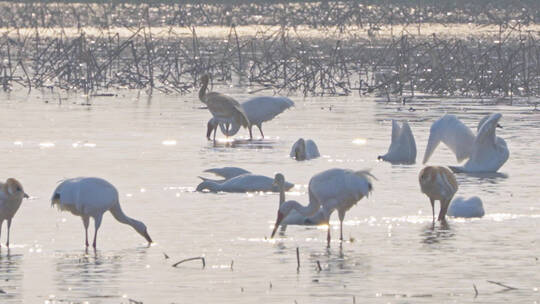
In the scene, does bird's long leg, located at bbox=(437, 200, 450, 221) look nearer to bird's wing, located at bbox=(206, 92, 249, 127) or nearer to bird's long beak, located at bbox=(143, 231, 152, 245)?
bird's long beak, located at bbox=(143, 231, 152, 245)

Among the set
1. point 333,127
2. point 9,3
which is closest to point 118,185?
point 333,127

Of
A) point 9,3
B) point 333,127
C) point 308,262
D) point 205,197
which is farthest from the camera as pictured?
point 9,3

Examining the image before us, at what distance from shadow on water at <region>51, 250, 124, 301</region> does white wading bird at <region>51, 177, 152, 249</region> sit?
0.35 m

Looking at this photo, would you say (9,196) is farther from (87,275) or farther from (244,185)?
(244,185)

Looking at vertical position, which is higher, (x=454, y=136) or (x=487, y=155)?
(x=454, y=136)

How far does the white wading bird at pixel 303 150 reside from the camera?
18.0 m

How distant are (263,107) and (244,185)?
667 cm

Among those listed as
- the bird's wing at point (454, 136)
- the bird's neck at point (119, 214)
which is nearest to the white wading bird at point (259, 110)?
the bird's wing at point (454, 136)

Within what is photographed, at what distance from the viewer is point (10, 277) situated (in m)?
10.7

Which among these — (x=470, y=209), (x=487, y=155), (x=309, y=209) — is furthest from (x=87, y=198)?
(x=487, y=155)

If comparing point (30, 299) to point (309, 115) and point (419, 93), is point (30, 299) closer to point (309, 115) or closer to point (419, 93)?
point (309, 115)

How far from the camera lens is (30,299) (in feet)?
32.4

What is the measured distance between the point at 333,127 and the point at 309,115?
1.98 m

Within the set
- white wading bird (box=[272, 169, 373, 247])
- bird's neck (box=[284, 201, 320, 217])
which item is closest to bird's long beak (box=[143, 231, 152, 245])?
white wading bird (box=[272, 169, 373, 247])
